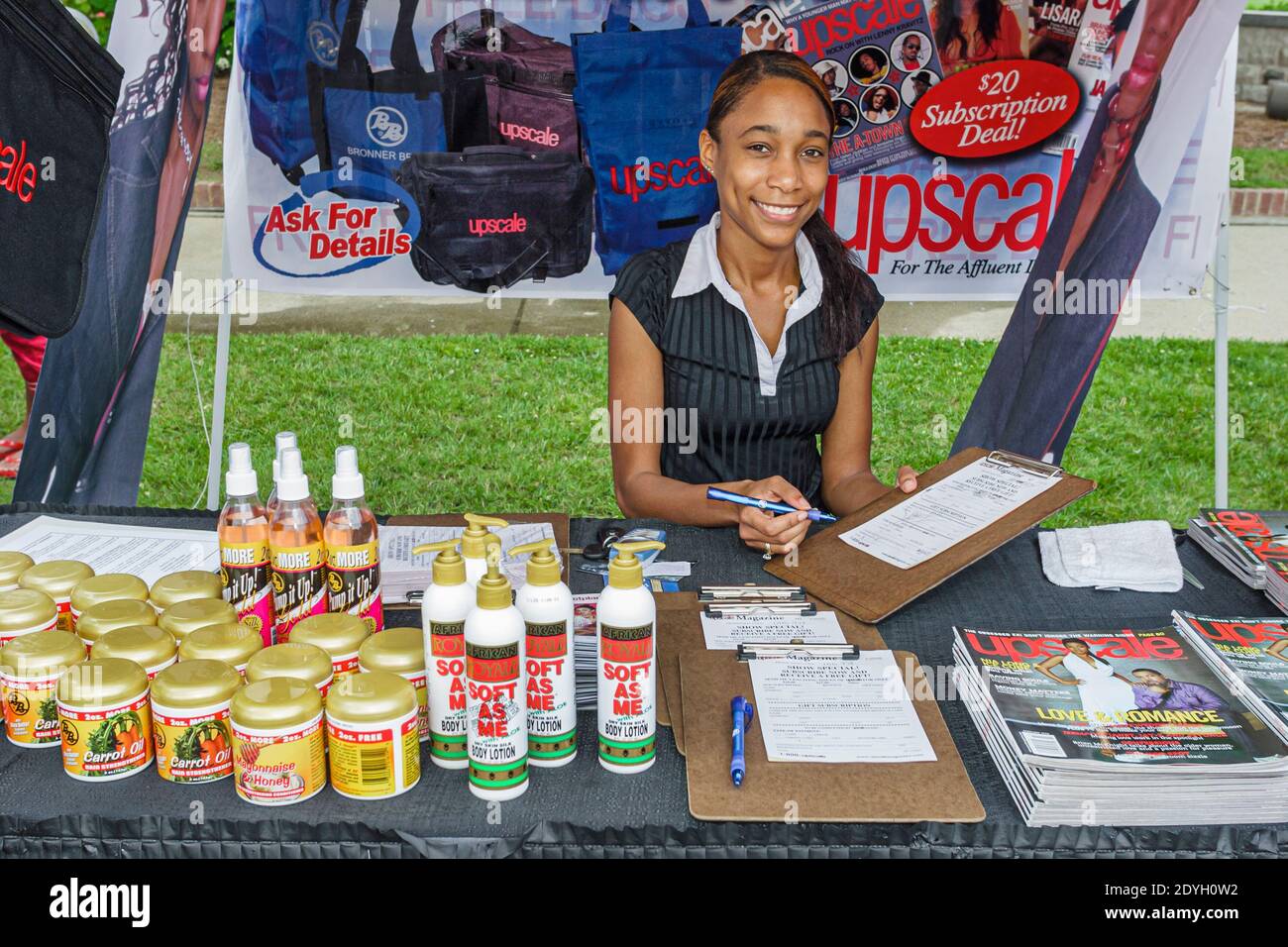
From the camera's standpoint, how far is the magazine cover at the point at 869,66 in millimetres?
3047

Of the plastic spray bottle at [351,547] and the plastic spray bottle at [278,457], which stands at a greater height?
the plastic spray bottle at [278,457]

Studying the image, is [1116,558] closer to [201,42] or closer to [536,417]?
[201,42]

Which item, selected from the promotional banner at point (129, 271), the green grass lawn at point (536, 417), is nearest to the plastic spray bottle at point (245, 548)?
the promotional banner at point (129, 271)

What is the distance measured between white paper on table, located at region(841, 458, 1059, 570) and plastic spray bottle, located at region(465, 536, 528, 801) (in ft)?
2.50

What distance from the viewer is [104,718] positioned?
117 centimetres

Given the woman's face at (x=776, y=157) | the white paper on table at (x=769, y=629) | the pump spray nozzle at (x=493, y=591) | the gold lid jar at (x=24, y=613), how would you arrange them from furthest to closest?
1. the woman's face at (x=776, y=157)
2. the white paper on table at (x=769, y=629)
3. the gold lid jar at (x=24, y=613)
4. the pump spray nozzle at (x=493, y=591)

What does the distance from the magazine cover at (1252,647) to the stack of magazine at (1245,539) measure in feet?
0.64

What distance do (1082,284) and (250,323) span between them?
14.9ft

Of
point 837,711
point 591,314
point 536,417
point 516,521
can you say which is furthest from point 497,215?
point 591,314

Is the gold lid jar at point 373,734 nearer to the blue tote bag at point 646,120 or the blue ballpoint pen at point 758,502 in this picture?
the blue ballpoint pen at point 758,502

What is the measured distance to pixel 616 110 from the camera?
3146 millimetres
